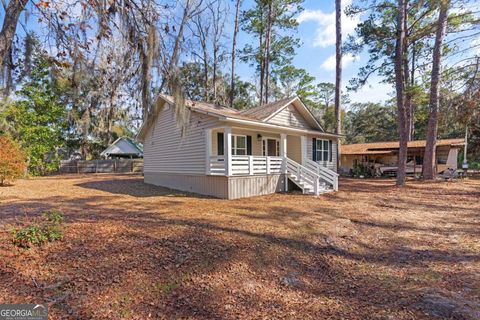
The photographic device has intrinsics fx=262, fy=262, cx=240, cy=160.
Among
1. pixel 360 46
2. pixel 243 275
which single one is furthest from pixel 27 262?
pixel 360 46

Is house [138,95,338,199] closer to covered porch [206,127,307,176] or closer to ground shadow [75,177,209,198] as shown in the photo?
covered porch [206,127,307,176]

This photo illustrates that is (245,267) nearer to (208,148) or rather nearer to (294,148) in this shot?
(208,148)

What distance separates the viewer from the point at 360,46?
51.7 feet

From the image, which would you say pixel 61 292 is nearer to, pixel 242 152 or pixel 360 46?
pixel 242 152

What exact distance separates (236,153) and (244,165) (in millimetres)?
1569

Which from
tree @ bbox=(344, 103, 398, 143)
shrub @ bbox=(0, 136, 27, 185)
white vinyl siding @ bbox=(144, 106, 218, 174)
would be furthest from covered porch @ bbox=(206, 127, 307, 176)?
tree @ bbox=(344, 103, 398, 143)

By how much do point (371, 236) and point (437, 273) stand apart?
1.71m

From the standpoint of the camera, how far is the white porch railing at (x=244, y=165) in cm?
1026

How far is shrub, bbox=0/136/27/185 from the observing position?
40.3 feet

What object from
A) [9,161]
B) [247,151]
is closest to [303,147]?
[247,151]

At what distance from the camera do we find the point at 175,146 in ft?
41.8

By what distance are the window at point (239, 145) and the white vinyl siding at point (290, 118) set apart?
172 centimetres

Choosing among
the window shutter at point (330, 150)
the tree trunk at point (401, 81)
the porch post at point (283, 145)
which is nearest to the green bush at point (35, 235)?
the porch post at point (283, 145)

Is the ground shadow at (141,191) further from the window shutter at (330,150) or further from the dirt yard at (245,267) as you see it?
the window shutter at (330,150)
